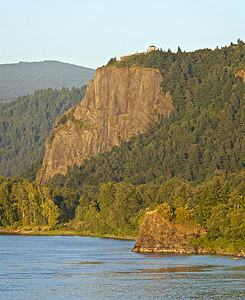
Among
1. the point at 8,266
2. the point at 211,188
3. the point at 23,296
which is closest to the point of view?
the point at 23,296

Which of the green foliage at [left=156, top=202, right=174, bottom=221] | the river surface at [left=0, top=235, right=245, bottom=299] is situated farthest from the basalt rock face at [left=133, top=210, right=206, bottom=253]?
the river surface at [left=0, top=235, right=245, bottom=299]

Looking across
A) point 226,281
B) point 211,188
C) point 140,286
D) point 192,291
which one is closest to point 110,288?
point 140,286

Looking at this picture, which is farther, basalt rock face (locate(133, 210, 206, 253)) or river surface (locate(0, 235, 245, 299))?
basalt rock face (locate(133, 210, 206, 253))

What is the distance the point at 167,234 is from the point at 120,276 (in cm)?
2959

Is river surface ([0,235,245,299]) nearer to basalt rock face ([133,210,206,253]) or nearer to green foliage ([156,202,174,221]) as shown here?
basalt rock face ([133,210,206,253])

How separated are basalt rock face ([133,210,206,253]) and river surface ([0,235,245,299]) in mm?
4608

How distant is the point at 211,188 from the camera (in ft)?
410

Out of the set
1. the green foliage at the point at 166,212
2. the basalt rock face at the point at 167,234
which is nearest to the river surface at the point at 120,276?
the basalt rock face at the point at 167,234

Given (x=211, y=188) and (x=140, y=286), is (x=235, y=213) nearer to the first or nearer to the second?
(x=211, y=188)

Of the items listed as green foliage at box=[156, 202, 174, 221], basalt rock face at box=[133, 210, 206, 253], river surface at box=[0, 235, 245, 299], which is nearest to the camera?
river surface at box=[0, 235, 245, 299]

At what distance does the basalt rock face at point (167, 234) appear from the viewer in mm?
117062

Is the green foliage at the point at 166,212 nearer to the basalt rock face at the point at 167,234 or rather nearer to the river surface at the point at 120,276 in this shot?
the basalt rock face at the point at 167,234

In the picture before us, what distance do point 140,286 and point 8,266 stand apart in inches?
1231

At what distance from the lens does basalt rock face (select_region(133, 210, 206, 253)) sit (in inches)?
4609
